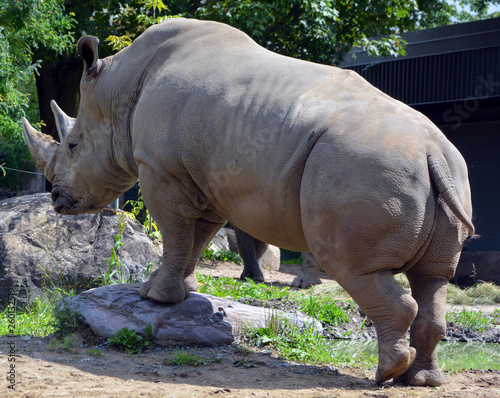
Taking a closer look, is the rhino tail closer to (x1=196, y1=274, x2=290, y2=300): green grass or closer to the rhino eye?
the rhino eye

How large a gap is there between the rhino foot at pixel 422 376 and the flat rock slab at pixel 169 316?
1.44m

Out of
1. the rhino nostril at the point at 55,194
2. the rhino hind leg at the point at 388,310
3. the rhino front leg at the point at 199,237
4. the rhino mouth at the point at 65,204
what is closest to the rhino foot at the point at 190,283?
the rhino front leg at the point at 199,237

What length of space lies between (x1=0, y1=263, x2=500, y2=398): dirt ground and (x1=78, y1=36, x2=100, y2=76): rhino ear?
2.24 metres

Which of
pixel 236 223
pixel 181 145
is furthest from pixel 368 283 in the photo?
pixel 181 145

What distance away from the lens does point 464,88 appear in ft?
41.5

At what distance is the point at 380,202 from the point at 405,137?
43 cm

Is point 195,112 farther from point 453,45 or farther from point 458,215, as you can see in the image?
point 453,45

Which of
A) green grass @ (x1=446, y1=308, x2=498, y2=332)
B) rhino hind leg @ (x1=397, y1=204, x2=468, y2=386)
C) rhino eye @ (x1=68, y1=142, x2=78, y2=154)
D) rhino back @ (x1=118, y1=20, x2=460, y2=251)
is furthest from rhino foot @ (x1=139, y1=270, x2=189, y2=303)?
green grass @ (x1=446, y1=308, x2=498, y2=332)

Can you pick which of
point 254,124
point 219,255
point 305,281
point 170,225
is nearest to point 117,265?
point 170,225

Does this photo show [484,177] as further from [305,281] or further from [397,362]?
[397,362]

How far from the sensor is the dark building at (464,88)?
12.4m

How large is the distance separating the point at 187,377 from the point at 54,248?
290 cm

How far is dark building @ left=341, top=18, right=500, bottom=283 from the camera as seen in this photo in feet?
40.8

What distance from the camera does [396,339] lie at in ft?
12.3
